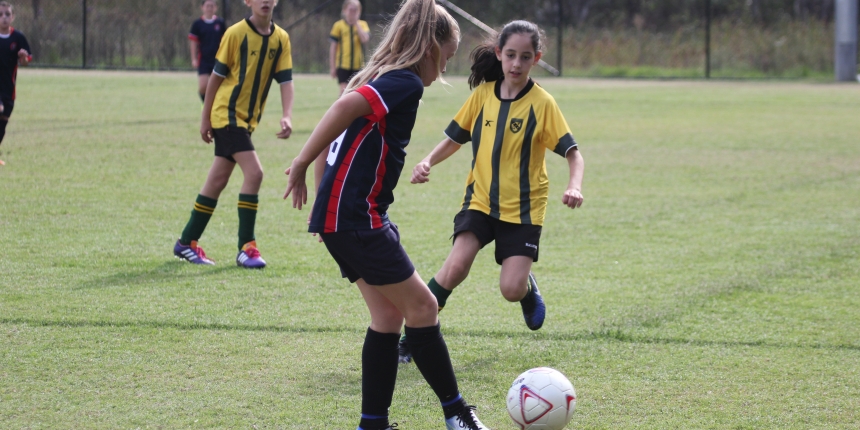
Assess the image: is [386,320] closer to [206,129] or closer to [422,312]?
[422,312]

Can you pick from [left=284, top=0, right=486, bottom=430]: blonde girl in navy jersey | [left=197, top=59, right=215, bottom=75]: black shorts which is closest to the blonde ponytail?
[left=284, top=0, right=486, bottom=430]: blonde girl in navy jersey

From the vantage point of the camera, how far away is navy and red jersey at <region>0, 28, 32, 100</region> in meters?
8.84

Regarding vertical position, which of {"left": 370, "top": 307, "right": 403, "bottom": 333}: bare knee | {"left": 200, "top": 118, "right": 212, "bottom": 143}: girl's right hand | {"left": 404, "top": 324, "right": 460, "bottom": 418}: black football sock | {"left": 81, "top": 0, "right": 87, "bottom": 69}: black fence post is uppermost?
{"left": 81, "top": 0, "right": 87, "bottom": 69}: black fence post

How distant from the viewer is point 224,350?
409cm

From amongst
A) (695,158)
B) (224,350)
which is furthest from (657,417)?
(695,158)

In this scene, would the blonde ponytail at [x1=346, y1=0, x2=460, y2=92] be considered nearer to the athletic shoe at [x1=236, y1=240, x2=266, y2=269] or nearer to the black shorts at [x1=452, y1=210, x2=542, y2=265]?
the black shorts at [x1=452, y1=210, x2=542, y2=265]

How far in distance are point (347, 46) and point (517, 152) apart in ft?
35.5

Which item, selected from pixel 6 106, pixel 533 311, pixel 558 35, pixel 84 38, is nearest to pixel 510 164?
pixel 533 311

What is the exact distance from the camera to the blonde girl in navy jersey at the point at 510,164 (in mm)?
4109

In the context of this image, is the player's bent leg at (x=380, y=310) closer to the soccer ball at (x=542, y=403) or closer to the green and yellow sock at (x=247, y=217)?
the soccer ball at (x=542, y=403)

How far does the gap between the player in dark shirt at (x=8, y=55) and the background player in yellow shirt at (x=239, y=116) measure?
3974 millimetres

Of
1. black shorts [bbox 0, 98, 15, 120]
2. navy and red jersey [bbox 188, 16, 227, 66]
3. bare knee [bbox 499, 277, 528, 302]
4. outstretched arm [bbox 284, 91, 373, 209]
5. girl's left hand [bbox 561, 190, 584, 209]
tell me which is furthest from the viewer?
navy and red jersey [bbox 188, 16, 227, 66]

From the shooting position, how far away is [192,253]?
580 cm

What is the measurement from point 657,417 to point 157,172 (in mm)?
6859
